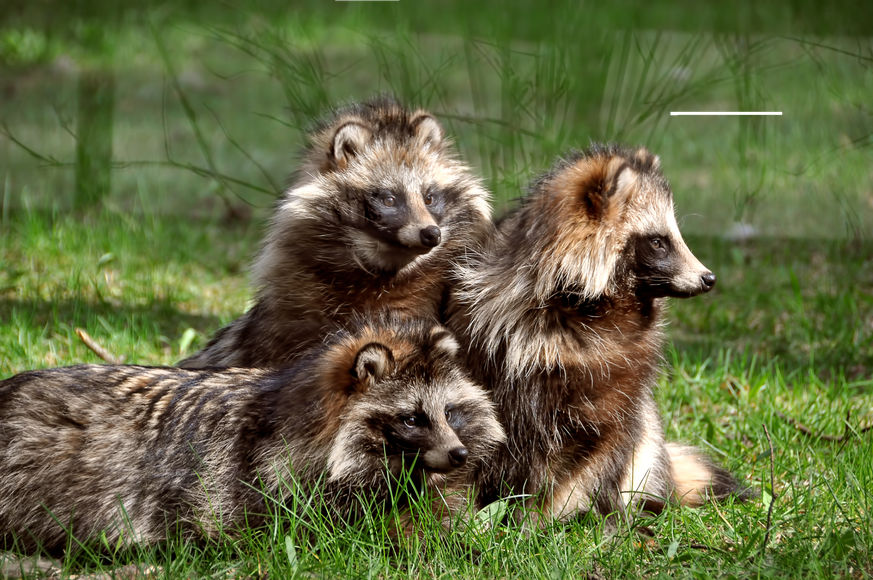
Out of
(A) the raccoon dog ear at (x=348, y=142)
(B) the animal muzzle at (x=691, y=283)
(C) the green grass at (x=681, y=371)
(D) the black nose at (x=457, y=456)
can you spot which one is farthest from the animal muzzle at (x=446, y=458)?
(A) the raccoon dog ear at (x=348, y=142)

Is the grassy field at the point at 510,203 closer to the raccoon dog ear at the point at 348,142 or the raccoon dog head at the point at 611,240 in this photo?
the raccoon dog head at the point at 611,240

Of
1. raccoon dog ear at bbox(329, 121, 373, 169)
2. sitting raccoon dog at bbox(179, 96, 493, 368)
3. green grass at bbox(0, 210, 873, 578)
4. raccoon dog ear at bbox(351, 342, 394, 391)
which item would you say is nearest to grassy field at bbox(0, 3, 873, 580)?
green grass at bbox(0, 210, 873, 578)

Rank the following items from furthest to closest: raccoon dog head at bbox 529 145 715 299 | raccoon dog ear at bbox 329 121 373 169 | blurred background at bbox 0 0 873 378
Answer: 1. blurred background at bbox 0 0 873 378
2. raccoon dog ear at bbox 329 121 373 169
3. raccoon dog head at bbox 529 145 715 299

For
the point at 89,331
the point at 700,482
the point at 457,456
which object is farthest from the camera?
the point at 89,331

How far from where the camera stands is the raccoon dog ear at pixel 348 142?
446 cm

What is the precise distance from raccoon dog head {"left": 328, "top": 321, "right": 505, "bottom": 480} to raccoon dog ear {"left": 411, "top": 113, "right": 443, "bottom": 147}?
139cm

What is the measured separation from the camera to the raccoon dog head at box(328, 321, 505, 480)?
330 cm

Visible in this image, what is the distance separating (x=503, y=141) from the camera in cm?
583

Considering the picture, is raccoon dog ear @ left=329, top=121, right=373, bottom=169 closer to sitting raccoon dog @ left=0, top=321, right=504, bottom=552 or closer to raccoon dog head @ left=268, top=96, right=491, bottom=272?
raccoon dog head @ left=268, top=96, right=491, bottom=272

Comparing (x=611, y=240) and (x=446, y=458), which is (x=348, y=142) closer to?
(x=611, y=240)

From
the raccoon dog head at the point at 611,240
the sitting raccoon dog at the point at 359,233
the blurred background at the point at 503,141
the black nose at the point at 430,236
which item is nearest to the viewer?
the raccoon dog head at the point at 611,240

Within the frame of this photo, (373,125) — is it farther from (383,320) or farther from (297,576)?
(297,576)

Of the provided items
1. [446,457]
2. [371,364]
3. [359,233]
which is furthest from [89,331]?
[446,457]

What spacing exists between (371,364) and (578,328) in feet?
2.78
